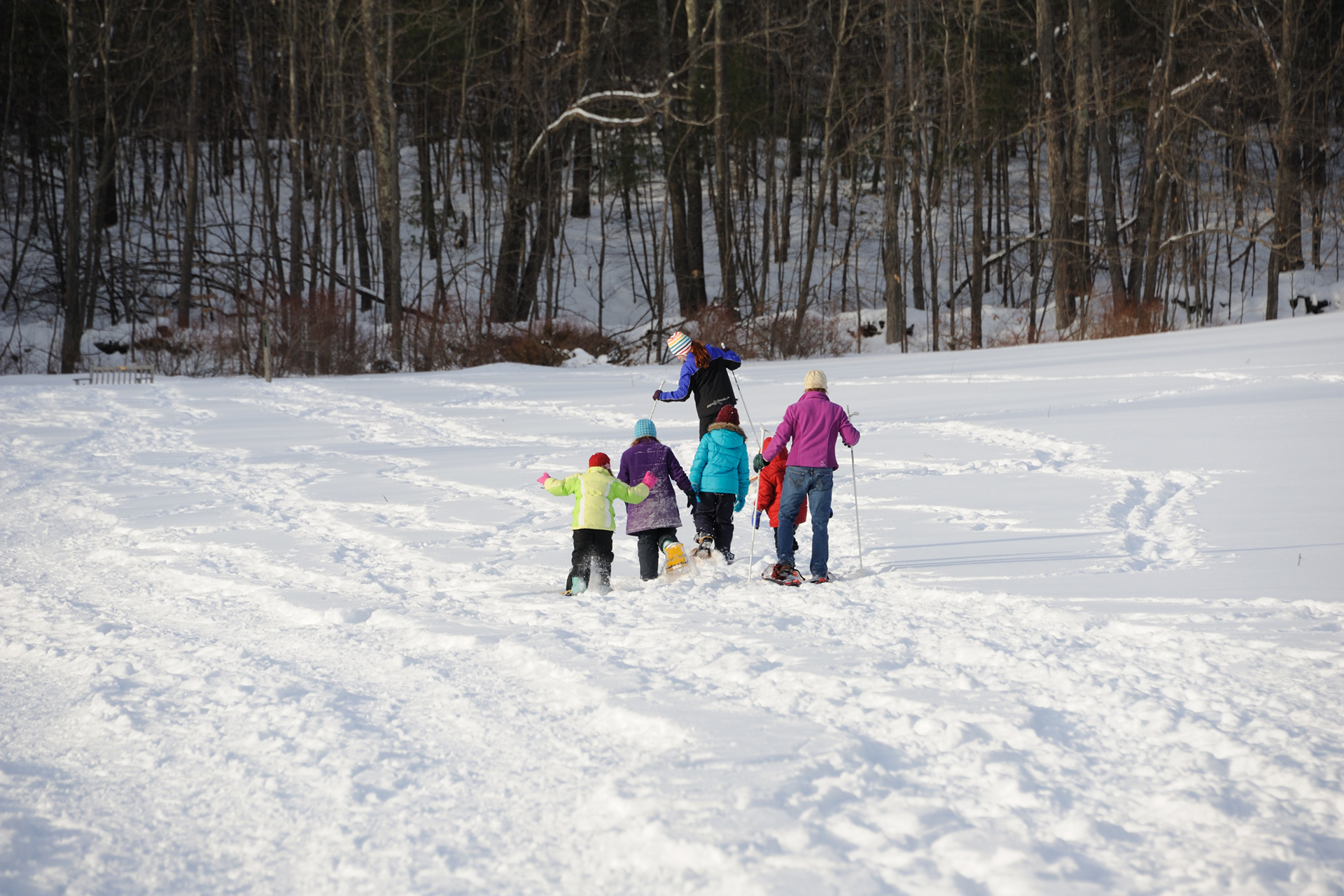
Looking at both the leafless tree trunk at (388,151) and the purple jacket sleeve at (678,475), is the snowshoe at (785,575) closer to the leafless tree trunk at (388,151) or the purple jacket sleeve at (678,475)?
the purple jacket sleeve at (678,475)

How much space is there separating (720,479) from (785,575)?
3.03 feet

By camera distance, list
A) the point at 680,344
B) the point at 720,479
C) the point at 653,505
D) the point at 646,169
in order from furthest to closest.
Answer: the point at 646,169
the point at 680,344
the point at 720,479
the point at 653,505

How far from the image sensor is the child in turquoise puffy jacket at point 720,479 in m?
7.31

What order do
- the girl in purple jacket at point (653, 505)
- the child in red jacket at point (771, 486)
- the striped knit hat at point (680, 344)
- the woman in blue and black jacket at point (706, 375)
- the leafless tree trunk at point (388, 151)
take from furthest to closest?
the leafless tree trunk at point (388, 151)
the woman in blue and black jacket at point (706, 375)
the striped knit hat at point (680, 344)
the child in red jacket at point (771, 486)
the girl in purple jacket at point (653, 505)

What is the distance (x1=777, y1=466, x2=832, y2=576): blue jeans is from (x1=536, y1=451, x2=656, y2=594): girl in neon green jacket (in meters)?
1.06

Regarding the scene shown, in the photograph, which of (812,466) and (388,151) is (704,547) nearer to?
(812,466)

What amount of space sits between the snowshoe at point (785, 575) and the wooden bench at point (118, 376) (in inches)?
671

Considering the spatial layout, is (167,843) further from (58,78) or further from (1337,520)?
(58,78)

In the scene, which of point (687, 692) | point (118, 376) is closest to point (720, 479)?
point (687, 692)

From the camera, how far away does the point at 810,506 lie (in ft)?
22.3

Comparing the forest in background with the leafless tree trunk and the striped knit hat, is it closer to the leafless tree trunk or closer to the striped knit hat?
the leafless tree trunk

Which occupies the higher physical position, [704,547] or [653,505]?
[653,505]

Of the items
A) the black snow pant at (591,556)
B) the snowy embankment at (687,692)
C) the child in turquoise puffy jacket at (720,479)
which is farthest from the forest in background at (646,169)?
the black snow pant at (591,556)

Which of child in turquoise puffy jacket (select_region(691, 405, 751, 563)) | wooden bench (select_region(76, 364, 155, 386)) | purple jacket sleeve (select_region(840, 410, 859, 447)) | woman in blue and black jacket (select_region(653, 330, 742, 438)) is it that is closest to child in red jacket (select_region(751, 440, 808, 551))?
child in turquoise puffy jacket (select_region(691, 405, 751, 563))
